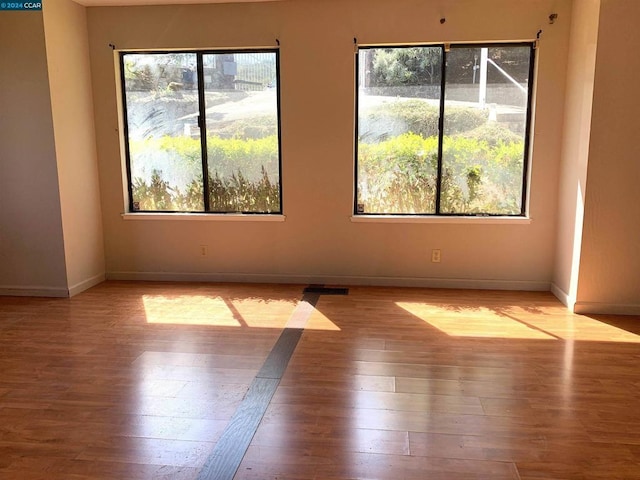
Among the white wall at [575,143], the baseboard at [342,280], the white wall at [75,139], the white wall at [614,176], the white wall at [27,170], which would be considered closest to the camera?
the white wall at [614,176]

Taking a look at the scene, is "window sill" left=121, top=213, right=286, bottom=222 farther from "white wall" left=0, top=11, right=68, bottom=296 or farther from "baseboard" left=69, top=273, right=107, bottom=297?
"white wall" left=0, top=11, right=68, bottom=296

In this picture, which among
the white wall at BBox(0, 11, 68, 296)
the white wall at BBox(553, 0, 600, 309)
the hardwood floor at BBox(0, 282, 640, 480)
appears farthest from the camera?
the white wall at BBox(0, 11, 68, 296)

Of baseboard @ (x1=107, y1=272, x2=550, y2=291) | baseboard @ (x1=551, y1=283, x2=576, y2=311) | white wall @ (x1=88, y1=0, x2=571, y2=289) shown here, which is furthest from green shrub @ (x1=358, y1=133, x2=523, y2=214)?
A: baseboard @ (x1=551, y1=283, x2=576, y2=311)

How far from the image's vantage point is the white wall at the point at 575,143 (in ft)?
12.7

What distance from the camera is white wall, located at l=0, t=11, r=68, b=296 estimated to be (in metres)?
4.23

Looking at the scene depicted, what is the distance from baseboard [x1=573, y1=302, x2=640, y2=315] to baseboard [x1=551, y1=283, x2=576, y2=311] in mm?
56

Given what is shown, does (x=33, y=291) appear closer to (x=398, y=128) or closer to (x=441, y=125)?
(x=398, y=128)

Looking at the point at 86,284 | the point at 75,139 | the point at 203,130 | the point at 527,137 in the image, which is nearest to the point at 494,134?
the point at 527,137

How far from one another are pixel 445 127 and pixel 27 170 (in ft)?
13.0

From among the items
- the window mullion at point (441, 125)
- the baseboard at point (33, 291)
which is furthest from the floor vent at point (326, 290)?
the baseboard at point (33, 291)

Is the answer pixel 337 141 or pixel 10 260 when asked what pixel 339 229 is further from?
pixel 10 260

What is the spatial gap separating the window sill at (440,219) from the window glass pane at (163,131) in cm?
178

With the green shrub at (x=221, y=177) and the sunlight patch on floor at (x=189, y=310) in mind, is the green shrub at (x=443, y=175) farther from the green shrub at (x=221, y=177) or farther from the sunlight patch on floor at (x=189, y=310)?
the sunlight patch on floor at (x=189, y=310)

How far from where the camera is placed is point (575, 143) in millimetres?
4160
